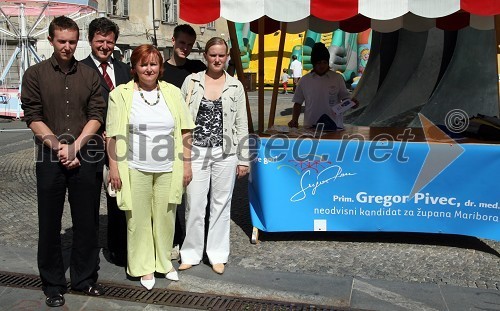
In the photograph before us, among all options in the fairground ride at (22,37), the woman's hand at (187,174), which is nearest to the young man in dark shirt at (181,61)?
the woman's hand at (187,174)

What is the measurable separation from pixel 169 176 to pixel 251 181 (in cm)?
143

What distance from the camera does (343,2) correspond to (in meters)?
4.45

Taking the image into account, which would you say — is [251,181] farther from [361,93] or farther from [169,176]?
[361,93]

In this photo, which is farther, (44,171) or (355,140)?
(355,140)

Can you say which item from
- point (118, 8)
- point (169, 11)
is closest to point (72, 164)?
point (118, 8)

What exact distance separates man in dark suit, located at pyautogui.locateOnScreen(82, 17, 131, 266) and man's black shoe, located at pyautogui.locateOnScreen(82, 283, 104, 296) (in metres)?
0.57

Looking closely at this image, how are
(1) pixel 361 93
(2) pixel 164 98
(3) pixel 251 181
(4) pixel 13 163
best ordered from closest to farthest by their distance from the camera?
(2) pixel 164 98 → (3) pixel 251 181 → (4) pixel 13 163 → (1) pixel 361 93

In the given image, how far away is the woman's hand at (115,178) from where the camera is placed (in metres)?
3.76

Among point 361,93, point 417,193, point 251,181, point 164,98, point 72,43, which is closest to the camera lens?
point 72,43

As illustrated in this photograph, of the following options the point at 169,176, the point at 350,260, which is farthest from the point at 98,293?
the point at 350,260

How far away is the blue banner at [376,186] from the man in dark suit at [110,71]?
1286mm

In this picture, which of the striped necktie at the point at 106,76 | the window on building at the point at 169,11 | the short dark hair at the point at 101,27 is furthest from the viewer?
the window on building at the point at 169,11

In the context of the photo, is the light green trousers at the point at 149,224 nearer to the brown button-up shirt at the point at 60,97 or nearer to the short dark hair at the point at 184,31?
the brown button-up shirt at the point at 60,97
